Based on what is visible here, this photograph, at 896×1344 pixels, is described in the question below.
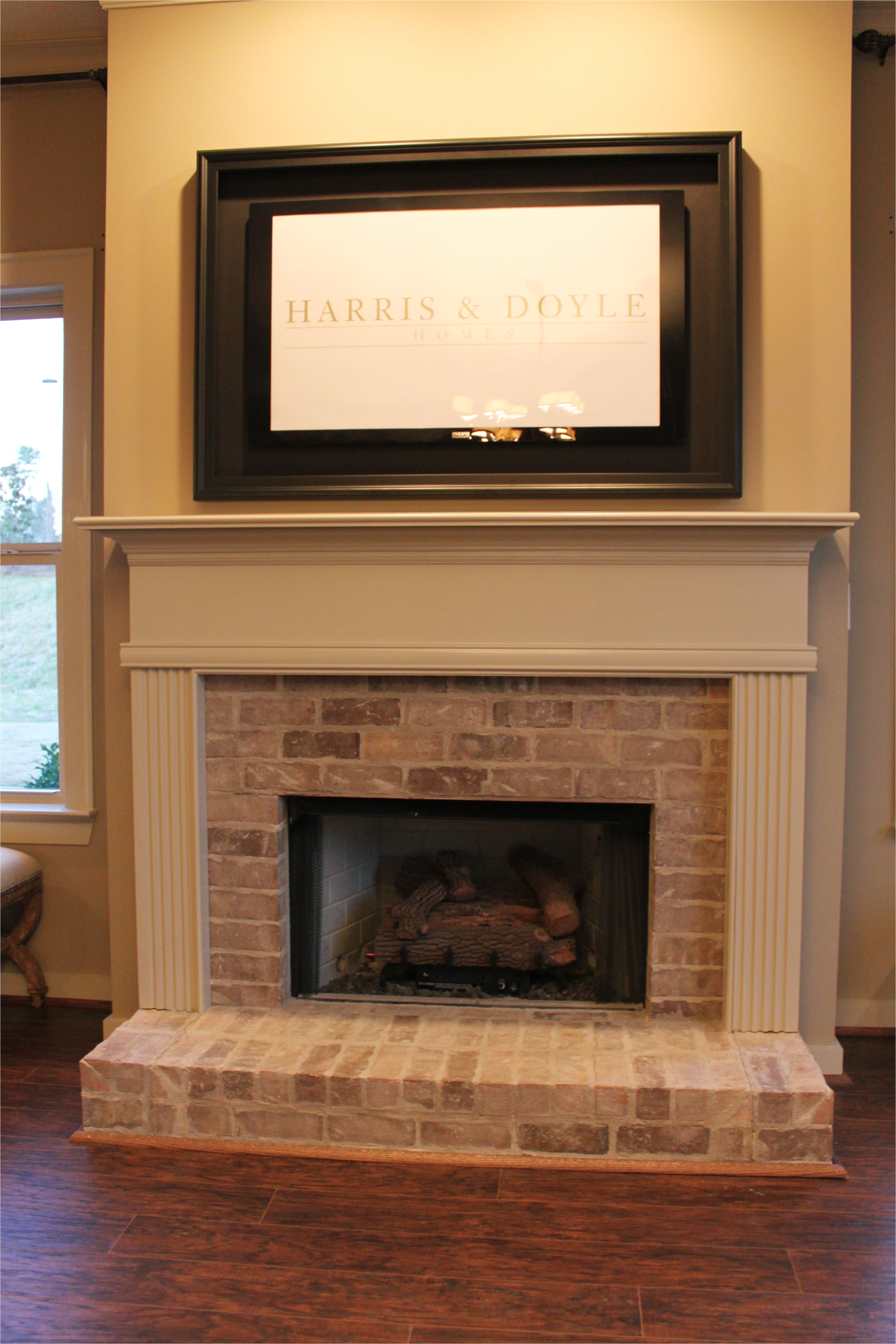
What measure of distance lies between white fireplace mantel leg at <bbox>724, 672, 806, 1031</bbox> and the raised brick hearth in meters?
0.04

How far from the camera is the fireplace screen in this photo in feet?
7.37

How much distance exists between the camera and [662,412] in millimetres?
2072

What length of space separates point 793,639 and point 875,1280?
127 centimetres

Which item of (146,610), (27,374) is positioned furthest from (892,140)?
(27,374)

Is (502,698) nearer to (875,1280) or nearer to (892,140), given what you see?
(875,1280)

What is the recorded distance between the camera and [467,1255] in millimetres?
1621

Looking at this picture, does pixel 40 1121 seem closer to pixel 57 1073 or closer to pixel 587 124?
pixel 57 1073

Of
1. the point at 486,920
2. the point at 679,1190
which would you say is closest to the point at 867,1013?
the point at 679,1190

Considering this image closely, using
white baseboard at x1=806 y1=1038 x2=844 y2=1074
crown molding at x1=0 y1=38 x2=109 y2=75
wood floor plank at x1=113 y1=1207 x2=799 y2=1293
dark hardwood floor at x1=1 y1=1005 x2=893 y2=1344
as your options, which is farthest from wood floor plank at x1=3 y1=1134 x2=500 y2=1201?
crown molding at x1=0 y1=38 x2=109 y2=75

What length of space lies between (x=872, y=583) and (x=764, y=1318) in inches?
70.0

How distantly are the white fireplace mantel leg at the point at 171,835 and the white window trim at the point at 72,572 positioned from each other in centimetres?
58

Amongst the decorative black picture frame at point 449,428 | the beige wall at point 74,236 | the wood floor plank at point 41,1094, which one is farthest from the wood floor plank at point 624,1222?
the decorative black picture frame at point 449,428

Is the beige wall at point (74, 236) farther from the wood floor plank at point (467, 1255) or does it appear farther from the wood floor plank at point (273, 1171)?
the wood floor plank at point (467, 1255)

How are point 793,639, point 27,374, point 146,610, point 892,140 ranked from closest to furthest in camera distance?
point 793,639
point 146,610
point 892,140
point 27,374
